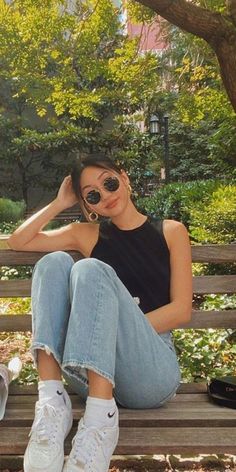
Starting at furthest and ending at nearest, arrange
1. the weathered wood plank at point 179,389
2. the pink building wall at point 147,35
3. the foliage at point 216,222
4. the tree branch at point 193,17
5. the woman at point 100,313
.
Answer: the pink building wall at point 147,35 → the foliage at point 216,222 → the tree branch at point 193,17 → the weathered wood plank at point 179,389 → the woman at point 100,313

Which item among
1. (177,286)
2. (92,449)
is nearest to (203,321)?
(177,286)

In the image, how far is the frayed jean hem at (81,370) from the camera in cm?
185

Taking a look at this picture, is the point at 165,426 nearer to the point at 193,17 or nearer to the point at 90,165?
the point at 90,165

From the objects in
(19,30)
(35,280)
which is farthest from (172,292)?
(19,30)

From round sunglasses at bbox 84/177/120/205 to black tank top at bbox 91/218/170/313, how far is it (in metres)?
0.17

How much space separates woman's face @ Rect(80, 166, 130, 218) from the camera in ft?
8.05

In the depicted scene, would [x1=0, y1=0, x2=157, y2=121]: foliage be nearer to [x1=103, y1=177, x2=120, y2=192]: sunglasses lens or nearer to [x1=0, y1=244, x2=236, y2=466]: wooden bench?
[x1=103, y1=177, x2=120, y2=192]: sunglasses lens

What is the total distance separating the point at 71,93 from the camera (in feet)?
23.5

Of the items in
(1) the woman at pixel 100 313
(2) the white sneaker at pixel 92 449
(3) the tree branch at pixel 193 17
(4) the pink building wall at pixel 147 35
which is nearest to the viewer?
(2) the white sneaker at pixel 92 449

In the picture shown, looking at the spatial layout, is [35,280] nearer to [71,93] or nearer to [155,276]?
[155,276]

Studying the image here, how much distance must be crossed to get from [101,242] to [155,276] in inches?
12.9

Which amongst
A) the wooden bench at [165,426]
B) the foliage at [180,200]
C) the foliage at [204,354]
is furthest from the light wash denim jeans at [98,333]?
the foliage at [180,200]

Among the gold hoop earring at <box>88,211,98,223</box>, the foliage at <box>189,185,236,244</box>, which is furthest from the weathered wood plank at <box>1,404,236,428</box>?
the foliage at <box>189,185,236,244</box>

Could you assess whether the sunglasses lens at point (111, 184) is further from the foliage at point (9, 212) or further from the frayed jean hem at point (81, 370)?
the foliage at point (9, 212)
